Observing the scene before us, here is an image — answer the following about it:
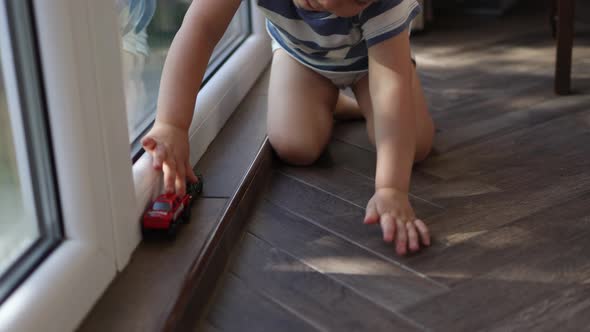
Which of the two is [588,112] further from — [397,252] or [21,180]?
[21,180]

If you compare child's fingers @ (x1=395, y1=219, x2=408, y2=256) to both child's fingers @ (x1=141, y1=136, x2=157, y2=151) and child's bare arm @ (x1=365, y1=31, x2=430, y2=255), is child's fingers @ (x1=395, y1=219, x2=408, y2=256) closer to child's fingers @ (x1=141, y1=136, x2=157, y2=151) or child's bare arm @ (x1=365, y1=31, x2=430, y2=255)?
child's bare arm @ (x1=365, y1=31, x2=430, y2=255)

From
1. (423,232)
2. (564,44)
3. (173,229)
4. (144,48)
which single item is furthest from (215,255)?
(564,44)

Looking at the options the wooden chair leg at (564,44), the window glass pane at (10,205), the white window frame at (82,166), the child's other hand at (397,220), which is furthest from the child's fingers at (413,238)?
the wooden chair leg at (564,44)

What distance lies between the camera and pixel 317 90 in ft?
4.43

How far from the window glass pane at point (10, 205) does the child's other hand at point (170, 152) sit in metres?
0.25

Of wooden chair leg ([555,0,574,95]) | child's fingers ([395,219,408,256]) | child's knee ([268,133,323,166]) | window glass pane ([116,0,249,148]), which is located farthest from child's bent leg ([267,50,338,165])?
wooden chair leg ([555,0,574,95])

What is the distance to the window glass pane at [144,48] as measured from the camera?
108cm

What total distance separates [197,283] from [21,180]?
0.22 meters

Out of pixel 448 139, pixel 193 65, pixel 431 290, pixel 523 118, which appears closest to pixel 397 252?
pixel 431 290

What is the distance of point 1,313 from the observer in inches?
26.1

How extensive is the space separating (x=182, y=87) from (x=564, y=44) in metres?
0.91

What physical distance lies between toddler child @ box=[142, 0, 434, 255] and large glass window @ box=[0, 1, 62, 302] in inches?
9.4

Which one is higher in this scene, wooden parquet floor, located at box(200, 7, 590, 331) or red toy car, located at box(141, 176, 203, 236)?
Result: red toy car, located at box(141, 176, 203, 236)

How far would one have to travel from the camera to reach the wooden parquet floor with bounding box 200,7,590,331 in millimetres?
854
